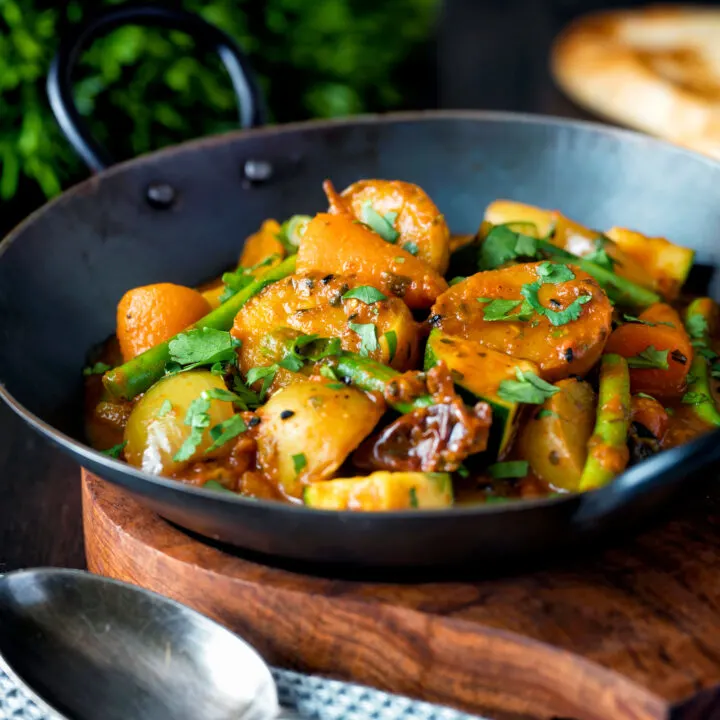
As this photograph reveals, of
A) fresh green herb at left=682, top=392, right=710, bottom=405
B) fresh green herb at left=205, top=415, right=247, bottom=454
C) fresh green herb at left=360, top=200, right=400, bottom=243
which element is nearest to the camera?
fresh green herb at left=205, top=415, right=247, bottom=454

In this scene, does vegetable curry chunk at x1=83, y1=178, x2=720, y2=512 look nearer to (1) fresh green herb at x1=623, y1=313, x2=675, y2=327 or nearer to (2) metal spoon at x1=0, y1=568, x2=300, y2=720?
(1) fresh green herb at x1=623, y1=313, x2=675, y2=327

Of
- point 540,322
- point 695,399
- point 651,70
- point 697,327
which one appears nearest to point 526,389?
point 540,322

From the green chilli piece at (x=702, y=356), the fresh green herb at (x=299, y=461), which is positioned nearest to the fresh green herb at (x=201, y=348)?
the fresh green herb at (x=299, y=461)

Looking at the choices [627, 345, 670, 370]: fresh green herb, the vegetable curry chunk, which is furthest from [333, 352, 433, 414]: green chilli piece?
[627, 345, 670, 370]: fresh green herb

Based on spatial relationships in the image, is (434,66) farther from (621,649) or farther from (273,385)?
(621,649)

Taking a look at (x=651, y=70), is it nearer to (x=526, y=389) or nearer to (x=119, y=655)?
(x=526, y=389)

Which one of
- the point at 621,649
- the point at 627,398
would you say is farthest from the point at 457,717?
the point at 627,398
